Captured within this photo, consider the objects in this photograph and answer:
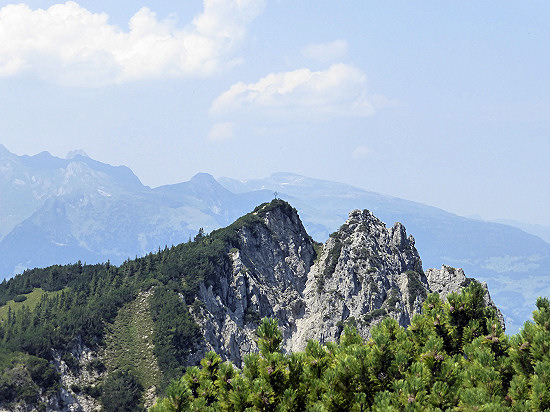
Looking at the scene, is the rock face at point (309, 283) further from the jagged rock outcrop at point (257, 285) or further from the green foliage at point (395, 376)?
the green foliage at point (395, 376)

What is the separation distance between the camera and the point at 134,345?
4033 inches

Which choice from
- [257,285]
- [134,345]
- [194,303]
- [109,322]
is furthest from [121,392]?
[257,285]

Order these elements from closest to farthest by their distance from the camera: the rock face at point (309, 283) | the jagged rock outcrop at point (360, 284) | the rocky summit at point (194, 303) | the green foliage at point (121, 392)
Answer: the green foliage at point (121, 392), the rocky summit at point (194, 303), the rock face at point (309, 283), the jagged rock outcrop at point (360, 284)

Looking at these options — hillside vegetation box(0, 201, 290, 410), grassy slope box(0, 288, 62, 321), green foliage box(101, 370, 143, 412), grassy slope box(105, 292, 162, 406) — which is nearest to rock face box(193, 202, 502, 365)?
hillside vegetation box(0, 201, 290, 410)

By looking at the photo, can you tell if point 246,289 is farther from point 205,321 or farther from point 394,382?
point 394,382

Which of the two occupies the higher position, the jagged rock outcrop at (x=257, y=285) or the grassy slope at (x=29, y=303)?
the jagged rock outcrop at (x=257, y=285)

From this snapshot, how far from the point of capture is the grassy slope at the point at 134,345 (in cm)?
9644

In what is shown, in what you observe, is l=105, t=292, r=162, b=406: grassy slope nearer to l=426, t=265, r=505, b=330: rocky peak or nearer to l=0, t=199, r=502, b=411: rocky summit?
l=0, t=199, r=502, b=411: rocky summit

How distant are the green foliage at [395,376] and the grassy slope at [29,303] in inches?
4126

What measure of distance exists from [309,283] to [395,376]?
131 m

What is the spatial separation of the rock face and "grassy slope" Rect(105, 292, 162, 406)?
476 inches

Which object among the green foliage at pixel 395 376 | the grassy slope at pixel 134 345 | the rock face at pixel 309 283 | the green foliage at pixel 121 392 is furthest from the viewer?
the rock face at pixel 309 283

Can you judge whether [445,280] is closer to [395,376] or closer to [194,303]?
[194,303]

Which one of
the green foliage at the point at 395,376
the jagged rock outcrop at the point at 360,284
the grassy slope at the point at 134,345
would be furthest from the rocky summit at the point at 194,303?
the green foliage at the point at 395,376
